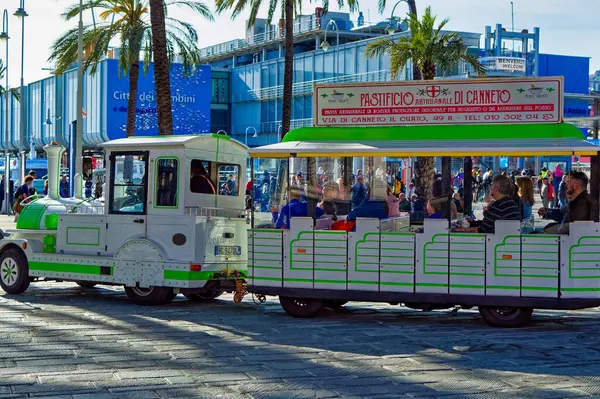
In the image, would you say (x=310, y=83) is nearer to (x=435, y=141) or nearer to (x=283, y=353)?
(x=435, y=141)

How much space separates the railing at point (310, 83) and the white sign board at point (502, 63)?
4668 millimetres

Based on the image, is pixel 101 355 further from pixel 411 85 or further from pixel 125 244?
pixel 411 85

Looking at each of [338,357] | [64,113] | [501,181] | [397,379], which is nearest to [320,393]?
[397,379]

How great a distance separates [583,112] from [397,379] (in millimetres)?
53278

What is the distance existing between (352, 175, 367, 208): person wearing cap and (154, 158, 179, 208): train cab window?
2.73 meters

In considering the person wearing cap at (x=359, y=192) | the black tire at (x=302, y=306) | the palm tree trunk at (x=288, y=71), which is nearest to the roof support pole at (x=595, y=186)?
the person wearing cap at (x=359, y=192)

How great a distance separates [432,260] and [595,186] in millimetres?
2135

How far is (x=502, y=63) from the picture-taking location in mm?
51688

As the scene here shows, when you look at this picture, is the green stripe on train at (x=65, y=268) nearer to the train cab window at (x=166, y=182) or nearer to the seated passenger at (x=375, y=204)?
the train cab window at (x=166, y=182)

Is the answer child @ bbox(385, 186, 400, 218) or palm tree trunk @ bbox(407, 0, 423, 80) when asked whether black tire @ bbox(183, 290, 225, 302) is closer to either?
child @ bbox(385, 186, 400, 218)

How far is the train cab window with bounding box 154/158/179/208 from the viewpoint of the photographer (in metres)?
13.3

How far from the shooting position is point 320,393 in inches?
307

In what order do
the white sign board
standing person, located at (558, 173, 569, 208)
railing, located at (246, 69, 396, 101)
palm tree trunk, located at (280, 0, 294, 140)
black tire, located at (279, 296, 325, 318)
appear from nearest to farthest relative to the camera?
standing person, located at (558, 173, 569, 208)
black tire, located at (279, 296, 325, 318)
palm tree trunk, located at (280, 0, 294, 140)
the white sign board
railing, located at (246, 69, 396, 101)

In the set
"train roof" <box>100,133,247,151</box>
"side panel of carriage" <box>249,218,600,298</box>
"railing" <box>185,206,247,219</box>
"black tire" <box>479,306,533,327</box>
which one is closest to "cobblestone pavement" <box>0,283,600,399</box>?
"black tire" <box>479,306,533,327</box>
